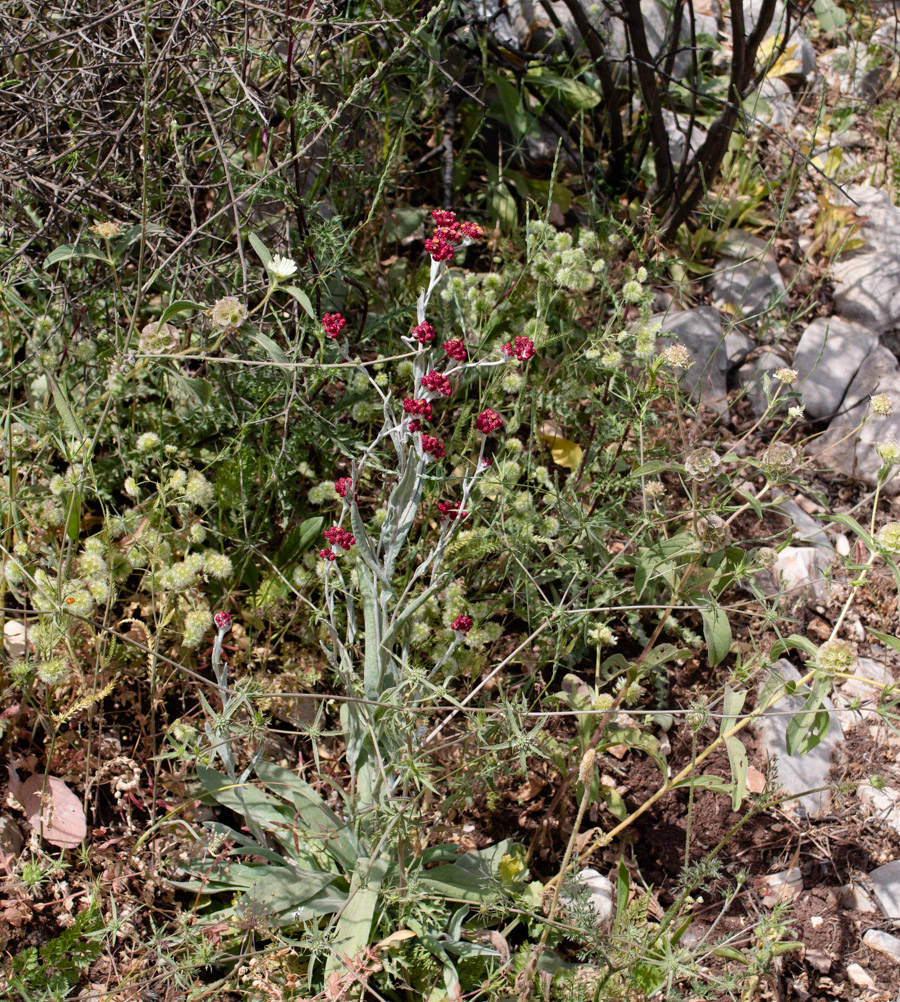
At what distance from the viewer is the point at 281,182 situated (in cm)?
227

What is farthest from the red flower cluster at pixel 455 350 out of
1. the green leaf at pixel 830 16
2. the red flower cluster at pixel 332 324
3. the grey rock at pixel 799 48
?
the green leaf at pixel 830 16

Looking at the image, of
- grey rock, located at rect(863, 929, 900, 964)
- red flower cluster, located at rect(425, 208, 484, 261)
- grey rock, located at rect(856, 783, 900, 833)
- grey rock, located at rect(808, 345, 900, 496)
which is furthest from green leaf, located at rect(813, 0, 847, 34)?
grey rock, located at rect(863, 929, 900, 964)

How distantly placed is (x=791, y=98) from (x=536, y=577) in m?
3.09

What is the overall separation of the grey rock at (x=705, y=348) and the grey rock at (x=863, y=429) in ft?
1.34

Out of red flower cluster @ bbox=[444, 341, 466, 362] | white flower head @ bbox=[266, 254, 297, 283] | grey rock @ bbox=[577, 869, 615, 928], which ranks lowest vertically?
grey rock @ bbox=[577, 869, 615, 928]

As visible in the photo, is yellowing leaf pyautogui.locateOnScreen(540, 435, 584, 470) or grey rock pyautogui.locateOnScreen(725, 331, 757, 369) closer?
yellowing leaf pyautogui.locateOnScreen(540, 435, 584, 470)

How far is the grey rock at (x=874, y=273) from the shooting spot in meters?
3.59

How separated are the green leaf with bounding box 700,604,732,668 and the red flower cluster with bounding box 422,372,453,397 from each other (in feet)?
2.32

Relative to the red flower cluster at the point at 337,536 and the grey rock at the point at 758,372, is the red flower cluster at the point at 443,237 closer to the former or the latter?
the red flower cluster at the point at 337,536

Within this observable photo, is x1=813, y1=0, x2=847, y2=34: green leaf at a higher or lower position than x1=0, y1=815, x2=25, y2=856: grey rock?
higher

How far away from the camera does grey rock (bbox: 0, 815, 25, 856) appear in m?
2.08

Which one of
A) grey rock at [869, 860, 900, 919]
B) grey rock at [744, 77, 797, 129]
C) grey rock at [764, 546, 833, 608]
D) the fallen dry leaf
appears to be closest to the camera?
the fallen dry leaf

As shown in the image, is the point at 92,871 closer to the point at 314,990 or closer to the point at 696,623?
the point at 314,990

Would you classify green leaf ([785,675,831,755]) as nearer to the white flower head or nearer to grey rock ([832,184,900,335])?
the white flower head
